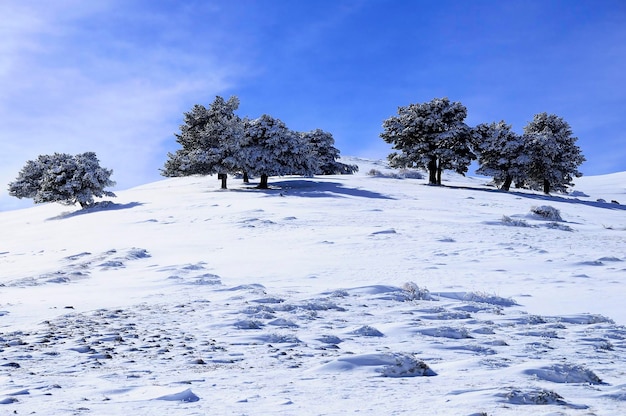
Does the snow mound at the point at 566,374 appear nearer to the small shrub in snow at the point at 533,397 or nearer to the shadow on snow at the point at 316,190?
the small shrub in snow at the point at 533,397

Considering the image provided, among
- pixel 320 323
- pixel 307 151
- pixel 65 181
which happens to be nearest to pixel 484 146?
pixel 307 151

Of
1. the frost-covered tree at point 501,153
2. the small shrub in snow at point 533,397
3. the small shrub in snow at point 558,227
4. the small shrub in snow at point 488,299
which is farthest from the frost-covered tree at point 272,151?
the small shrub in snow at point 533,397

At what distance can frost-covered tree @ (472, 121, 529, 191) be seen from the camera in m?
45.6

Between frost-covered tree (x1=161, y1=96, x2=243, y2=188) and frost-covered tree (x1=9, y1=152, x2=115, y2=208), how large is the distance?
8.03 m

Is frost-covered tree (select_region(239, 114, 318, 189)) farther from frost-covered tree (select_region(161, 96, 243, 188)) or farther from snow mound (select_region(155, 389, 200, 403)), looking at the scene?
snow mound (select_region(155, 389, 200, 403))

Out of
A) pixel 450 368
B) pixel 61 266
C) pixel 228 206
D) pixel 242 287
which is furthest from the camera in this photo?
pixel 228 206

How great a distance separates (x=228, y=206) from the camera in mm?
26938

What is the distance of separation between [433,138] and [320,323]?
42293 mm

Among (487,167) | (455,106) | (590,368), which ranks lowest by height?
(590,368)

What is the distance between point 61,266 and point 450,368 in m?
12.1

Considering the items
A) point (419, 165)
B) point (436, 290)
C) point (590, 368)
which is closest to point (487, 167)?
point (419, 165)

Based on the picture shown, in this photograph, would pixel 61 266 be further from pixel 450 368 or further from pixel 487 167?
pixel 487 167

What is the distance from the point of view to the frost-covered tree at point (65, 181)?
33.8 m

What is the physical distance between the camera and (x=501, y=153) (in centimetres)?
4619
